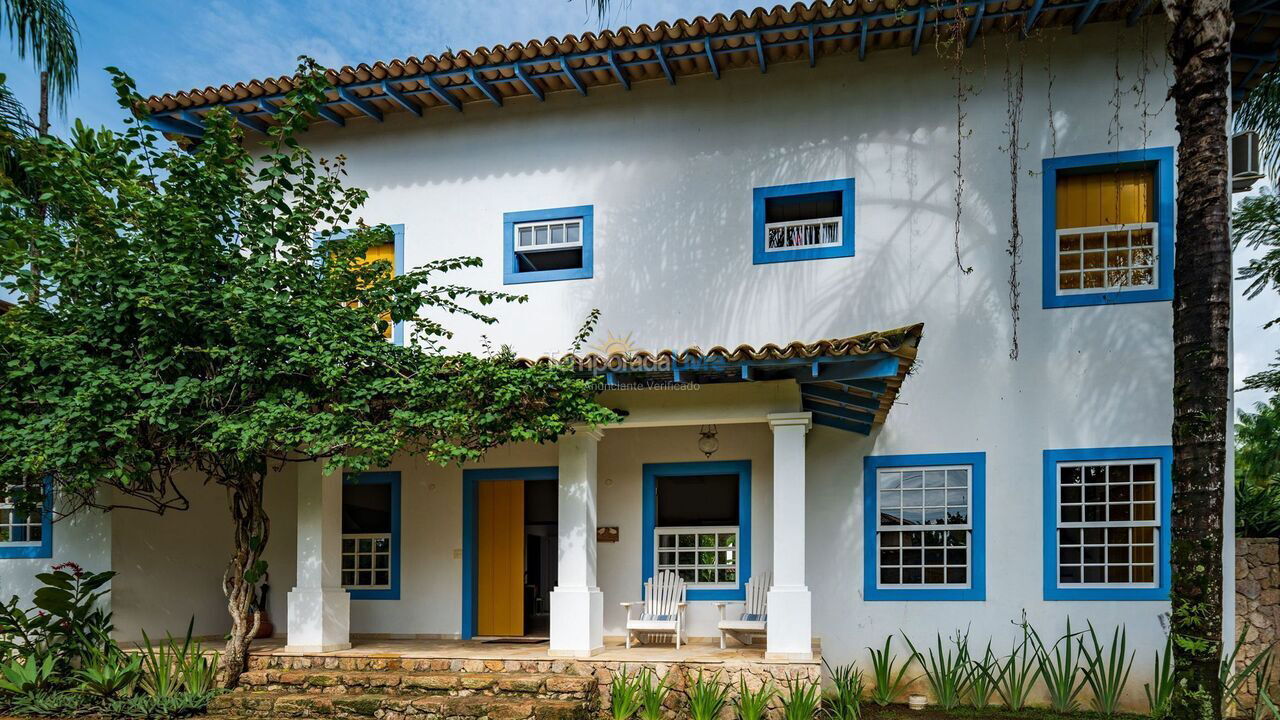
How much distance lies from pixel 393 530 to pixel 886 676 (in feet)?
20.0

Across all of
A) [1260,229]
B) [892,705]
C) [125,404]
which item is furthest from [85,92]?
[1260,229]

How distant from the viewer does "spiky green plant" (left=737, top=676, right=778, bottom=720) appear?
7.88 meters

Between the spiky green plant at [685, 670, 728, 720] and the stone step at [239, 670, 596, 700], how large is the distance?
96cm

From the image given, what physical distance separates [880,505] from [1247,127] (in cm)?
830

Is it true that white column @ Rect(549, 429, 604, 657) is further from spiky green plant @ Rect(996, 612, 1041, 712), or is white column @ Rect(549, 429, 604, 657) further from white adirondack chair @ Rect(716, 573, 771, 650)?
spiky green plant @ Rect(996, 612, 1041, 712)

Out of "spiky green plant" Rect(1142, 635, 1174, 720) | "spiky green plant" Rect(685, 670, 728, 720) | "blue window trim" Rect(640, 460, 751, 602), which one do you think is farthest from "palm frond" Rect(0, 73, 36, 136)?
"spiky green plant" Rect(1142, 635, 1174, 720)

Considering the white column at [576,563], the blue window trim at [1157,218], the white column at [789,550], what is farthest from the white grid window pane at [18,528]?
the blue window trim at [1157,218]

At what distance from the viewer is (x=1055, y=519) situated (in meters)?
9.57

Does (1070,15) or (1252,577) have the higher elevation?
(1070,15)

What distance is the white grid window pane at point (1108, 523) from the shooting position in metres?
9.39

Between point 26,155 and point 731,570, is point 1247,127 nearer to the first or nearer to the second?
point 731,570

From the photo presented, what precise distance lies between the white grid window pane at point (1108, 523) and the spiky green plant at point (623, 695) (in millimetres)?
4608

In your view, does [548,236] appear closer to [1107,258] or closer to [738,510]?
[738,510]

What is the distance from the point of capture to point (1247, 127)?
13.1 meters
